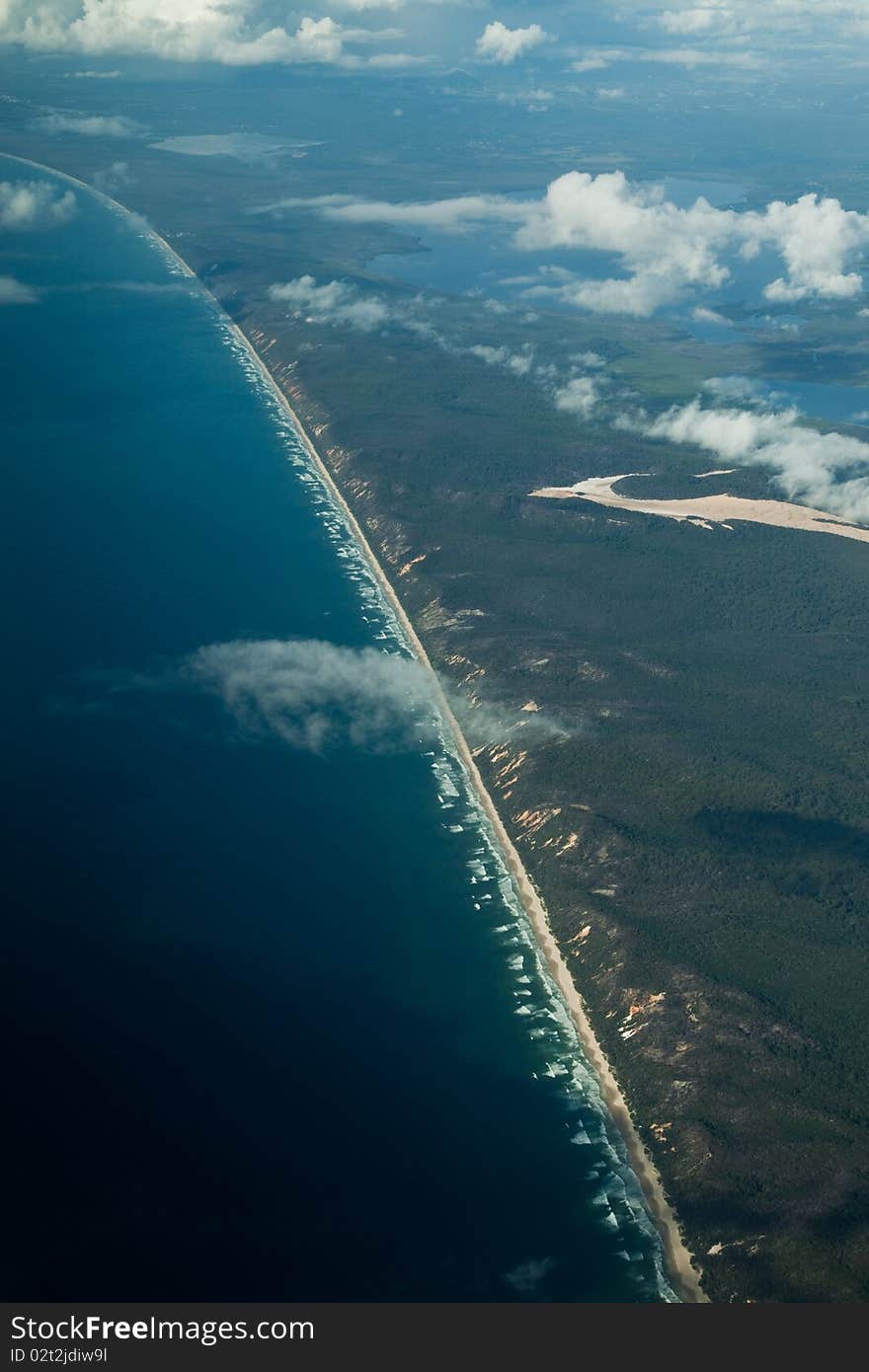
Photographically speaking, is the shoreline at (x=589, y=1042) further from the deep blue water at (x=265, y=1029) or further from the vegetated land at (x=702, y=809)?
the deep blue water at (x=265, y=1029)

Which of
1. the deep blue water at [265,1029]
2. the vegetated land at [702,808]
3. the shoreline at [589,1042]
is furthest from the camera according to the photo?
the vegetated land at [702,808]

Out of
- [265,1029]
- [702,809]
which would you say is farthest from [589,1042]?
[702,809]

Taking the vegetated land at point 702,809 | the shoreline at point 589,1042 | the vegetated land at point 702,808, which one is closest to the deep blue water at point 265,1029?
the shoreline at point 589,1042

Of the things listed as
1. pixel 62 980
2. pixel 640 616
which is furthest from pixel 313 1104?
pixel 640 616

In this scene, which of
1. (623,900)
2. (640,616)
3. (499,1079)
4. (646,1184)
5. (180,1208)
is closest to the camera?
(180,1208)

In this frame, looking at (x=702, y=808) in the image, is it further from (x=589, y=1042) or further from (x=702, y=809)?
(x=589, y=1042)

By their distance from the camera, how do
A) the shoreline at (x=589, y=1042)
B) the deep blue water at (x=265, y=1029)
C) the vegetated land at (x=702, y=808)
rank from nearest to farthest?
the deep blue water at (x=265, y=1029), the shoreline at (x=589, y=1042), the vegetated land at (x=702, y=808)

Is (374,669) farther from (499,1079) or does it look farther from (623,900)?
(499,1079)
